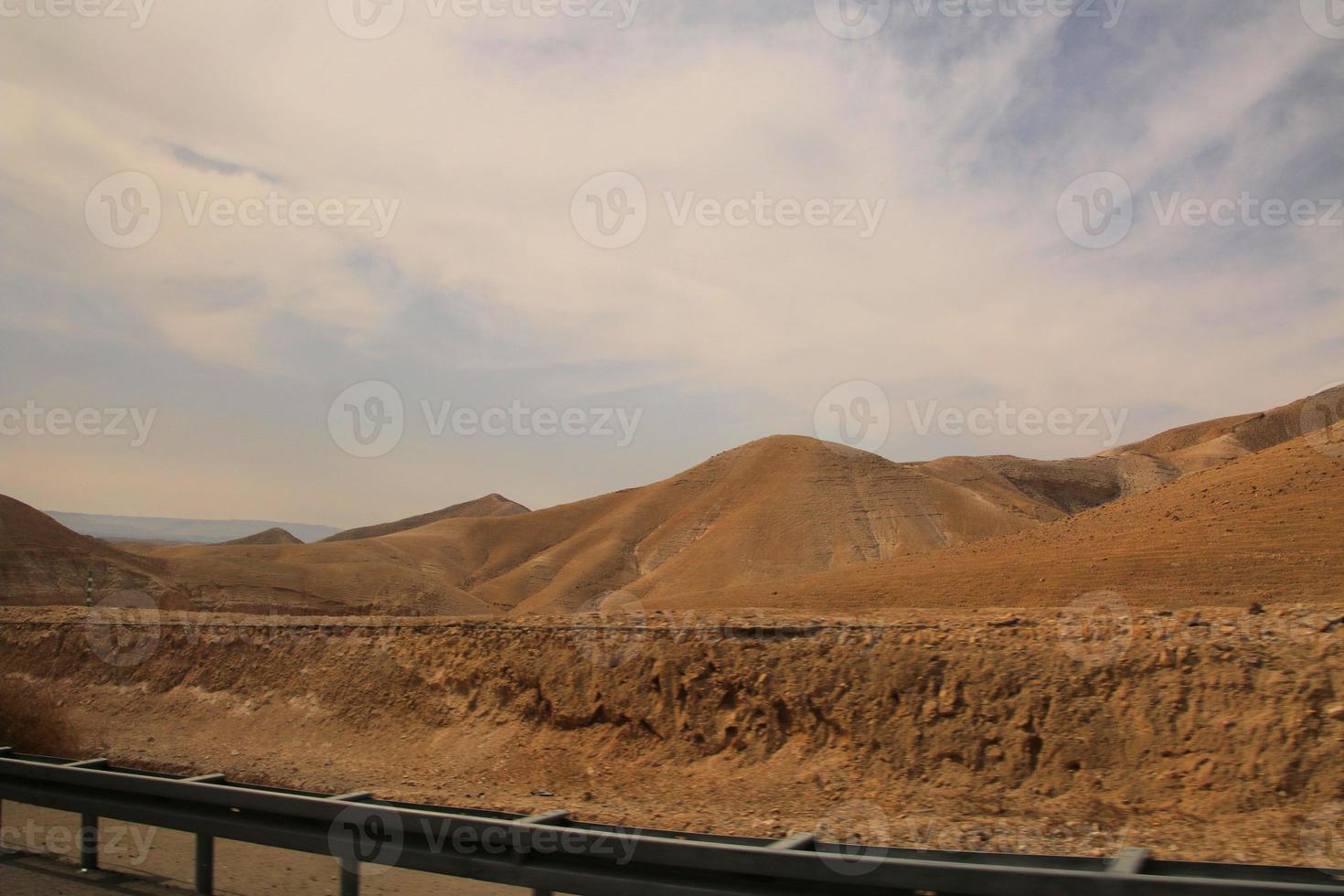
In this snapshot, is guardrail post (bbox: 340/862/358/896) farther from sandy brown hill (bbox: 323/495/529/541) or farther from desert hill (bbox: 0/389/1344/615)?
sandy brown hill (bbox: 323/495/529/541)

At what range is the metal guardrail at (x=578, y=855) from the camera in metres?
3.79

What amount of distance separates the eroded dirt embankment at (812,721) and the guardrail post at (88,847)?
3.90 m

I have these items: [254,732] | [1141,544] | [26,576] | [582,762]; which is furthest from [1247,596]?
[26,576]

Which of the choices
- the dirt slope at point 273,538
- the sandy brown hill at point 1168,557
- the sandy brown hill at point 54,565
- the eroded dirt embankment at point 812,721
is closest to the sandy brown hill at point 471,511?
the dirt slope at point 273,538

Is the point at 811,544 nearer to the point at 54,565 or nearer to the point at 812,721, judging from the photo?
the point at 54,565

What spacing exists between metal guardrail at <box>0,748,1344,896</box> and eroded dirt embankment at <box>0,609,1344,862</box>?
3.73 m

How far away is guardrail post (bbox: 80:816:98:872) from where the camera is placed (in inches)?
242

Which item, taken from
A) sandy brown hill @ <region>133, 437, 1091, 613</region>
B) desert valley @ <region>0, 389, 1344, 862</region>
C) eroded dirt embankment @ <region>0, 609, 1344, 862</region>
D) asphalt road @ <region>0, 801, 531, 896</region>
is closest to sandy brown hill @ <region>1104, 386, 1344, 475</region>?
sandy brown hill @ <region>133, 437, 1091, 613</region>

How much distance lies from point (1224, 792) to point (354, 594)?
5276 centimetres

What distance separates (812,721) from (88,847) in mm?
7333

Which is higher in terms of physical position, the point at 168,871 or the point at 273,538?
the point at 273,538

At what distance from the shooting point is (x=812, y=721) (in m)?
11.0

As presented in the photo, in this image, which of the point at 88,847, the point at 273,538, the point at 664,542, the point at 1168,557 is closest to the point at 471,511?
the point at 273,538

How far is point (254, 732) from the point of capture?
13.8m
